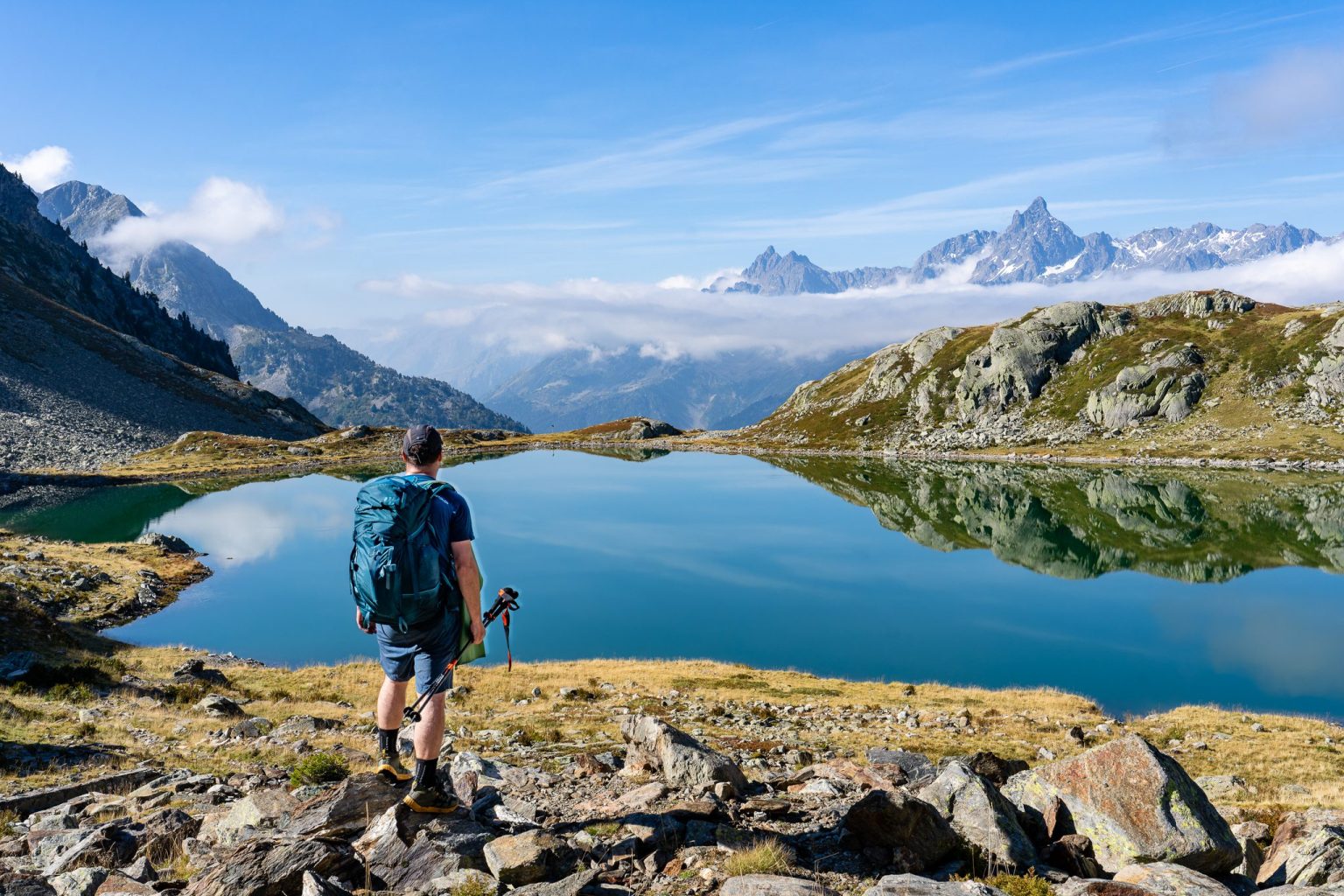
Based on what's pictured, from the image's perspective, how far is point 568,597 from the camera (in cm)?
6278

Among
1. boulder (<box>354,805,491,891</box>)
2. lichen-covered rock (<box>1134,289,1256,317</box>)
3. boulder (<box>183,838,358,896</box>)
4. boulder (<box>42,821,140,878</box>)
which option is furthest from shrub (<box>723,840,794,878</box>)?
lichen-covered rock (<box>1134,289,1256,317</box>)

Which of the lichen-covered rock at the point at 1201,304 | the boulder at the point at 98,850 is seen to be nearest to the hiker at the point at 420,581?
the boulder at the point at 98,850

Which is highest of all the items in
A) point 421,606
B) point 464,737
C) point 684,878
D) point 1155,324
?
point 1155,324

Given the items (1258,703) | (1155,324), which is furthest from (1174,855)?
(1155,324)

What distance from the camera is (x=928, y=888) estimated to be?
333 inches

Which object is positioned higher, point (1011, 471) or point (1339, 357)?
point (1339, 357)

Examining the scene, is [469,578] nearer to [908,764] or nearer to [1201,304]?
[908,764]

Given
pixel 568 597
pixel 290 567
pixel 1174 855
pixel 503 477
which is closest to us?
pixel 1174 855

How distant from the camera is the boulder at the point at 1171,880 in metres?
8.89

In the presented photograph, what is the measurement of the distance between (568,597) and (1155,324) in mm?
183102

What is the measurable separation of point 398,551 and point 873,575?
216ft

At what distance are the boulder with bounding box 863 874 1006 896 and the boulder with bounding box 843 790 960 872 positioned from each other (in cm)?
135

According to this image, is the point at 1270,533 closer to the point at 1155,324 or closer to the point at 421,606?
the point at 421,606

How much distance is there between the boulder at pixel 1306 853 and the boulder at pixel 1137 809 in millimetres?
576
